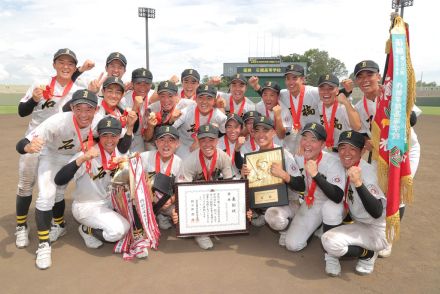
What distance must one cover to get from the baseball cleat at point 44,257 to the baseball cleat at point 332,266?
11.9 feet

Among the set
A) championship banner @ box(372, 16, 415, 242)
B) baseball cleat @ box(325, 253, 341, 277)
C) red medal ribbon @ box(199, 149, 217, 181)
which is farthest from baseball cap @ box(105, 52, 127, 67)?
baseball cleat @ box(325, 253, 341, 277)

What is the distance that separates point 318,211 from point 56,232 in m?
4.08

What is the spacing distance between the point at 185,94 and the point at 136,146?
1.66m

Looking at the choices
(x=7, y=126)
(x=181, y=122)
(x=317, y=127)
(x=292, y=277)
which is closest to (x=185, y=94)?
(x=181, y=122)

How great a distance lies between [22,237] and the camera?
16.9ft

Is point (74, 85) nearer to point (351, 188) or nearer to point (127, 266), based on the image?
point (127, 266)

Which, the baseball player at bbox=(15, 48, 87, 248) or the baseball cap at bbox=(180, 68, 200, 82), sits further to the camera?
the baseball cap at bbox=(180, 68, 200, 82)

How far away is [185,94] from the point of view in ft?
24.8

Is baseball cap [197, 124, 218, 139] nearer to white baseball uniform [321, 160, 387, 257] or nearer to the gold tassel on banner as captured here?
white baseball uniform [321, 160, 387, 257]

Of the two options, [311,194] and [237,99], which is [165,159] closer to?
[311,194]

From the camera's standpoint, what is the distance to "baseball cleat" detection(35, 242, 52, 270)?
445 cm

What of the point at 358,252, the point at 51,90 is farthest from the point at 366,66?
the point at 51,90

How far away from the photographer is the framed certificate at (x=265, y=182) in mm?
5293

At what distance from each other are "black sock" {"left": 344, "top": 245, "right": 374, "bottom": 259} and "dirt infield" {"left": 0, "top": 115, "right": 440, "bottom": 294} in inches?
10.0
